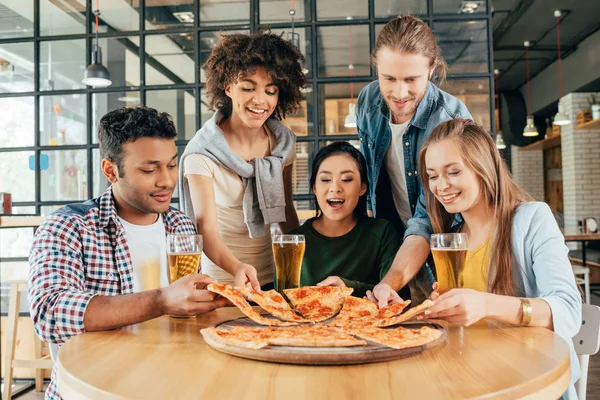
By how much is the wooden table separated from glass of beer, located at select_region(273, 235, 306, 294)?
1.75 feet

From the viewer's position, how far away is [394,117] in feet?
7.39

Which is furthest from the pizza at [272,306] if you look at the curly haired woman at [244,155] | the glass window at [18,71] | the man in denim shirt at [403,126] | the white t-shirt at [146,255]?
the glass window at [18,71]

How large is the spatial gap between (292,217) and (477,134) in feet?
3.11

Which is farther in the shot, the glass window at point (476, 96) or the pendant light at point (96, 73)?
the pendant light at point (96, 73)

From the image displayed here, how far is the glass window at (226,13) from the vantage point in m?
4.41

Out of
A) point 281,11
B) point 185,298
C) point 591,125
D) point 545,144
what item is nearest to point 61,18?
point 281,11

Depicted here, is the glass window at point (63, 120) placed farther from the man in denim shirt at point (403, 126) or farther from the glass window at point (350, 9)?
the man in denim shirt at point (403, 126)

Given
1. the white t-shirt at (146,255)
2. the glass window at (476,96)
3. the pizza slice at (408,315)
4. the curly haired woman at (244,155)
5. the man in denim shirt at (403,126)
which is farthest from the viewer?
the glass window at (476,96)

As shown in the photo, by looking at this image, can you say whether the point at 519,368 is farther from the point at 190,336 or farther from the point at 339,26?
the point at 339,26

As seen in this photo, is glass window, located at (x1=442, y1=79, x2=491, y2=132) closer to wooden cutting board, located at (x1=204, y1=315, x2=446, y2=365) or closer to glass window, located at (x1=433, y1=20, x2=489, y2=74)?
glass window, located at (x1=433, y1=20, x2=489, y2=74)

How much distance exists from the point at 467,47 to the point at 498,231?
9.30ft

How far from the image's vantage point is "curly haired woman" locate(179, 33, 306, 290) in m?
2.11

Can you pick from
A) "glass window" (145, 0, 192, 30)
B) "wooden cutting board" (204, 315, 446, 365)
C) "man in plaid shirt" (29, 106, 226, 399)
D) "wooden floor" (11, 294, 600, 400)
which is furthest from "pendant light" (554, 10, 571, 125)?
"wooden cutting board" (204, 315, 446, 365)

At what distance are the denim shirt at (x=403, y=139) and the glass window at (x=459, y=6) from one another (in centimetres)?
212
